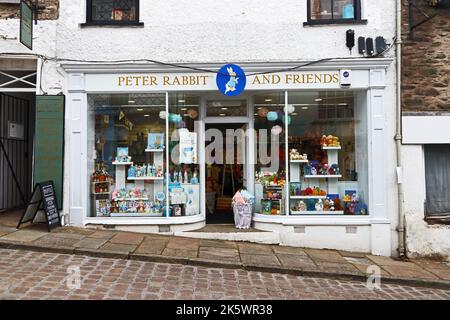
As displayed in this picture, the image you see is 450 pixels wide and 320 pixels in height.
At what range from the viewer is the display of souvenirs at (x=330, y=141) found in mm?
9180

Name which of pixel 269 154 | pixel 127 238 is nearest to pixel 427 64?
pixel 269 154

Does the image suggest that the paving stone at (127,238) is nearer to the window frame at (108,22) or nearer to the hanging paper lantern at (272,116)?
the hanging paper lantern at (272,116)

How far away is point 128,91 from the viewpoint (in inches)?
347

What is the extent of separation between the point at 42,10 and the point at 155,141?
3.51 metres

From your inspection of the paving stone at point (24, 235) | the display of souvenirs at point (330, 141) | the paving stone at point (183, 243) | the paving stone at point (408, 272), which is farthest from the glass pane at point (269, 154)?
the paving stone at point (24, 235)

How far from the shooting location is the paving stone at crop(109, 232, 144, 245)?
7.75 metres

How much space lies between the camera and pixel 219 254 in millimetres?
7395

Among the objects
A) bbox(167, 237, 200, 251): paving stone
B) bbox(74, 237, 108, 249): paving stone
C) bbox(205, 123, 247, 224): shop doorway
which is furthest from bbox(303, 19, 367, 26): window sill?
bbox(74, 237, 108, 249): paving stone

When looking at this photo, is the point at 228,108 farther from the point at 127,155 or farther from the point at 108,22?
the point at 108,22

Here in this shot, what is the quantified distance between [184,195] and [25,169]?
4.76 metres

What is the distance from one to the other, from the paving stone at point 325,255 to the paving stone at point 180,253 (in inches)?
84.8

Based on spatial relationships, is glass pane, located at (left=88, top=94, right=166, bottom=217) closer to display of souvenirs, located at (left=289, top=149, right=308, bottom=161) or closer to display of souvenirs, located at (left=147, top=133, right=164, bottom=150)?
display of souvenirs, located at (left=147, top=133, right=164, bottom=150)
